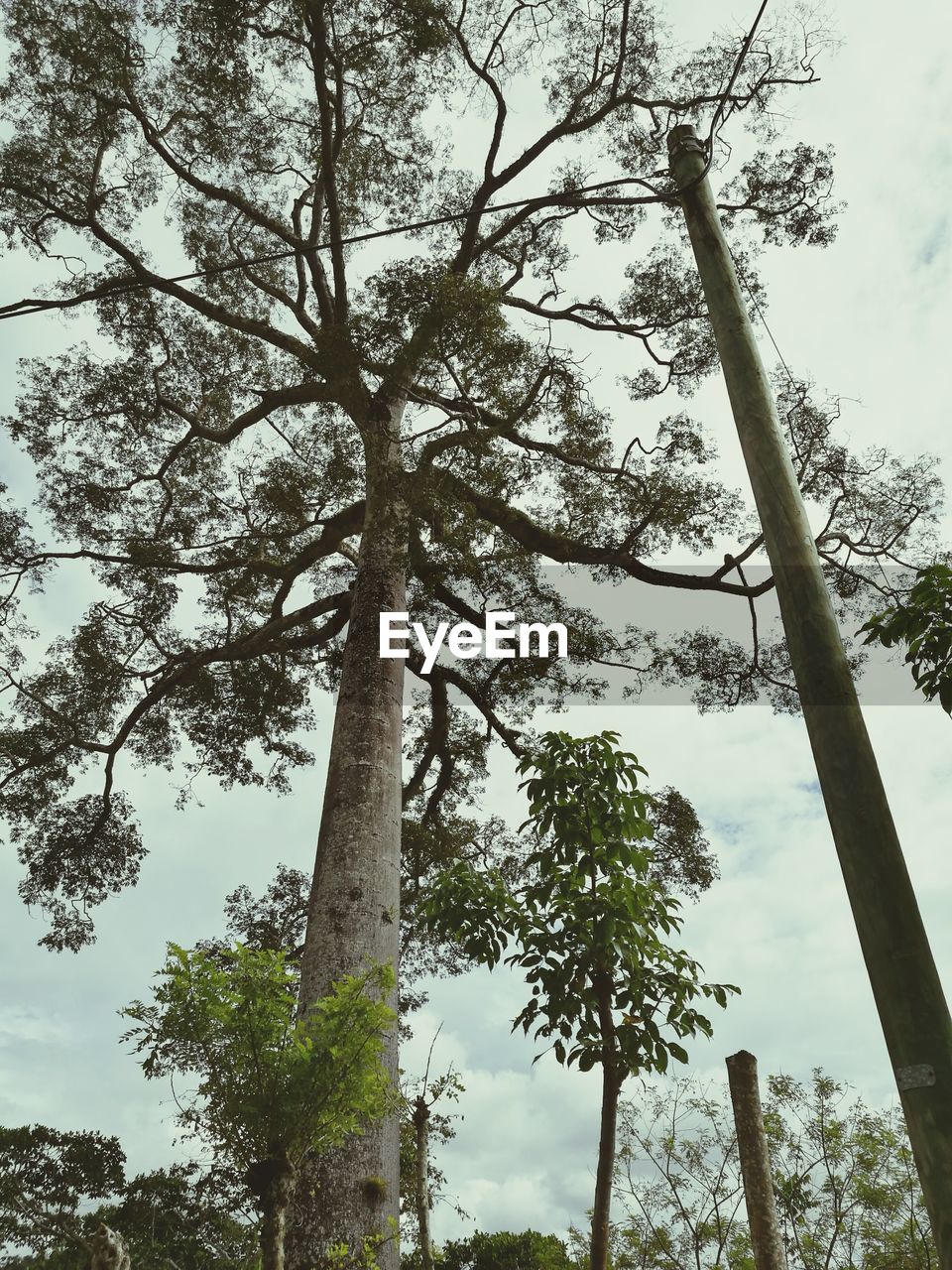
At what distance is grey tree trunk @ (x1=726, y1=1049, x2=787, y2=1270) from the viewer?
454 cm

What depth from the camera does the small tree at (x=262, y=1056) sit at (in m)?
2.84

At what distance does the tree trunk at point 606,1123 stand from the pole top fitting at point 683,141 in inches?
139

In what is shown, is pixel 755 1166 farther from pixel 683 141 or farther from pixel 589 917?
pixel 683 141

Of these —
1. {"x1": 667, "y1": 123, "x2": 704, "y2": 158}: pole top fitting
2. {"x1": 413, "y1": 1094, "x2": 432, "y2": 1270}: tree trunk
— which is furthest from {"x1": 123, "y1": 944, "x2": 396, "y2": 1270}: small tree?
{"x1": 413, "y1": 1094, "x2": 432, "y2": 1270}: tree trunk

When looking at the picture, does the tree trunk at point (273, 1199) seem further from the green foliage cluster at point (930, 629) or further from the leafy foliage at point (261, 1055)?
the green foliage cluster at point (930, 629)

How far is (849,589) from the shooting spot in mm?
9508

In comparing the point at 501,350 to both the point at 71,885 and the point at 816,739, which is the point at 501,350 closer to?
the point at 816,739

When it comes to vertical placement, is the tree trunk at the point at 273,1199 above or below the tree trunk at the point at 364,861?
below

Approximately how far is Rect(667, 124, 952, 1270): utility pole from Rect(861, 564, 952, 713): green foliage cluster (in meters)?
0.51

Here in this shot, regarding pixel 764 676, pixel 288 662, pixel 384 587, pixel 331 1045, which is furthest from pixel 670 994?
pixel 288 662

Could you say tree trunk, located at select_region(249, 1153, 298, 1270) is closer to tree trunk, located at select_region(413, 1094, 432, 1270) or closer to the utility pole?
the utility pole

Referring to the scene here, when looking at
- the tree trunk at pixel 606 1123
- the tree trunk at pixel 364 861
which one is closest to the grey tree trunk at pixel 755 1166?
the tree trunk at pixel 606 1123

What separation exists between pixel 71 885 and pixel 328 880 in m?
Answer: 6.31

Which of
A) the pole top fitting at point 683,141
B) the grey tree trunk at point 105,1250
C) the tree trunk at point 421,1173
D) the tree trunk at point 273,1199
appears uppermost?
the pole top fitting at point 683,141
